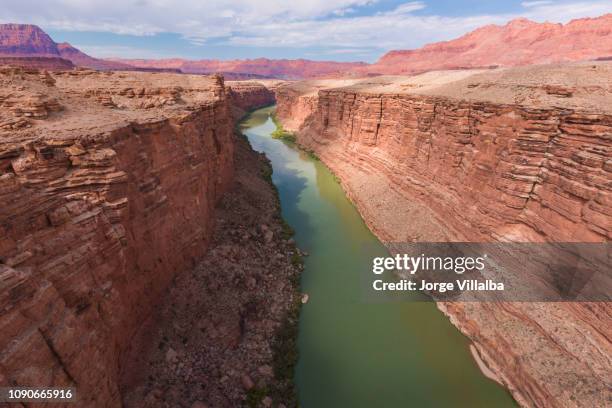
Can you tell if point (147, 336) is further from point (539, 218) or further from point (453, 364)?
point (539, 218)

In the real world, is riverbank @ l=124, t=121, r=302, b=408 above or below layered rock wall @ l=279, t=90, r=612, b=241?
below

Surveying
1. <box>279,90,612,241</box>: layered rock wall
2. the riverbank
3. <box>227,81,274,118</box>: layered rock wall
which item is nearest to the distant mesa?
<box>227,81,274,118</box>: layered rock wall

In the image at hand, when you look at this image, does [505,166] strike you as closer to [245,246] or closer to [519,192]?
[519,192]

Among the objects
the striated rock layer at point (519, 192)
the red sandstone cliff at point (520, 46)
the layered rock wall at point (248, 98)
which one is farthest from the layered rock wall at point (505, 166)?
the red sandstone cliff at point (520, 46)

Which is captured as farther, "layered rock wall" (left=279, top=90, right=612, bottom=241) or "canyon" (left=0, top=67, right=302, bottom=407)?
"layered rock wall" (left=279, top=90, right=612, bottom=241)

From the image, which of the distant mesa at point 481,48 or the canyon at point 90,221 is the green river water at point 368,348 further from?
the distant mesa at point 481,48

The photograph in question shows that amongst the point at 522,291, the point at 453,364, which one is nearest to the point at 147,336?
the point at 453,364

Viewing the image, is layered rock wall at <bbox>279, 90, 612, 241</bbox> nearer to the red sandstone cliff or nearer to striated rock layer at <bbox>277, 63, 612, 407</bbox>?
striated rock layer at <bbox>277, 63, 612, 407</bbox>
